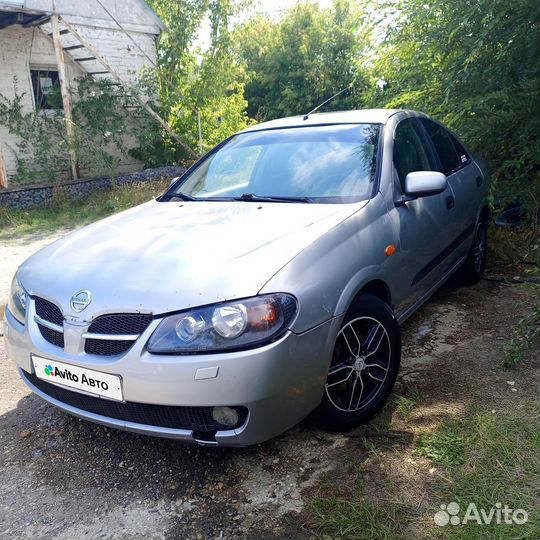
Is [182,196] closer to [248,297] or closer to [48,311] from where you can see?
[48,311]

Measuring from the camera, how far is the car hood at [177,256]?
2.14 metres

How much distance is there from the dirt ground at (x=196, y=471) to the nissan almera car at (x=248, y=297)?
0.91 feet

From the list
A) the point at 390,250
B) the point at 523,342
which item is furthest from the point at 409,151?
the point at 523,342

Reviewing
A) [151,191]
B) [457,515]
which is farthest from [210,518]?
[151,191]

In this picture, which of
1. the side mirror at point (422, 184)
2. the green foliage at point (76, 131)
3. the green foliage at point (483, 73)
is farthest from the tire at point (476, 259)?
the green foliage at point (76, 131)

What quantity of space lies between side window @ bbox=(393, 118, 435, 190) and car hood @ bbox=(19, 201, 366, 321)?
64 cm

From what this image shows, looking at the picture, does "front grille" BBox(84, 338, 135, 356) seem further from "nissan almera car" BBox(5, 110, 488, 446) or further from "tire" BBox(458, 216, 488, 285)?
"tire" BBox(458, 216, 488, 285)

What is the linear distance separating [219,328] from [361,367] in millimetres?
889

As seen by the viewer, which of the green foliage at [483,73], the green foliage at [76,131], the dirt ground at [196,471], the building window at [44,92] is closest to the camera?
the dirt ground at [196,471]

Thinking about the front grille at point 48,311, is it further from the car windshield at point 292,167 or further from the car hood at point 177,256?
the car windshield at point 292,167

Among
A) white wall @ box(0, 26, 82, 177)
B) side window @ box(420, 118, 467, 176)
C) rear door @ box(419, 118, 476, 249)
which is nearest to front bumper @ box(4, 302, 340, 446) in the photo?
rear door @ box(419, 118, 476, 249)

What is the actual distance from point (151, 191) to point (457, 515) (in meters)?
9.24

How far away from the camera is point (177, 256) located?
7.87ft

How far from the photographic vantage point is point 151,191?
34.0 ft
